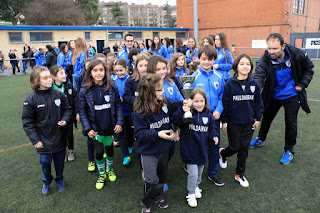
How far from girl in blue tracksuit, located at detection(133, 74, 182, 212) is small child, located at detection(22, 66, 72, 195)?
3.71 ft

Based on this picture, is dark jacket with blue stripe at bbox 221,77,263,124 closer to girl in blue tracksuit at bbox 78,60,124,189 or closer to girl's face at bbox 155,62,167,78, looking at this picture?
girl's face at bbox 155,62,167,78

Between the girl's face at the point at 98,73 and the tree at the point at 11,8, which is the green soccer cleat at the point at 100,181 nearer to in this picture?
the girl's face at the point at 98,73

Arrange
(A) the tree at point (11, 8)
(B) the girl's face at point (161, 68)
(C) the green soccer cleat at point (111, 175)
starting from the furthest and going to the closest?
(A) the tree at point (11, 8), (C) the green soccer cleat at point (111, 175), (B) the girl's face at point (161, 68)

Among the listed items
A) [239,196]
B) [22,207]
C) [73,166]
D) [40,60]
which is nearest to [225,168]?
[239,196]

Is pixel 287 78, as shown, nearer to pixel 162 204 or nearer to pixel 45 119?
pixel 162 204

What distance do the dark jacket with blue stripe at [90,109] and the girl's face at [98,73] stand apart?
17 centimetres

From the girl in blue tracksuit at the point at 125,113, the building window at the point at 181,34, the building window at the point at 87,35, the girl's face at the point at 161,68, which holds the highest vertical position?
the building window at the point at 181,34

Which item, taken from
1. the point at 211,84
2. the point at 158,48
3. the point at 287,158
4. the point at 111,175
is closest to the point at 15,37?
the point at 158,48

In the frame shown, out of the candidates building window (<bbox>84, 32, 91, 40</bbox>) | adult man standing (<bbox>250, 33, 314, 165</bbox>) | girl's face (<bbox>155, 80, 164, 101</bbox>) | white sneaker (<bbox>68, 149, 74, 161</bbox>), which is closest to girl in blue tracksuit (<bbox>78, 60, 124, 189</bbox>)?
girl's face (<bbox>155, 80, 164, 101</bbox>)

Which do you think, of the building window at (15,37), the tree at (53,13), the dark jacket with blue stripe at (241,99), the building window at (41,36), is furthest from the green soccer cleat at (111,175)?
the tree at (53,13)

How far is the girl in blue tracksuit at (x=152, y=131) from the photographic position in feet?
7.64

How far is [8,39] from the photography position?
21.8 m

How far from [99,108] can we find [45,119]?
0.65 meters

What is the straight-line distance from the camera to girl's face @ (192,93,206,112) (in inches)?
98.2
